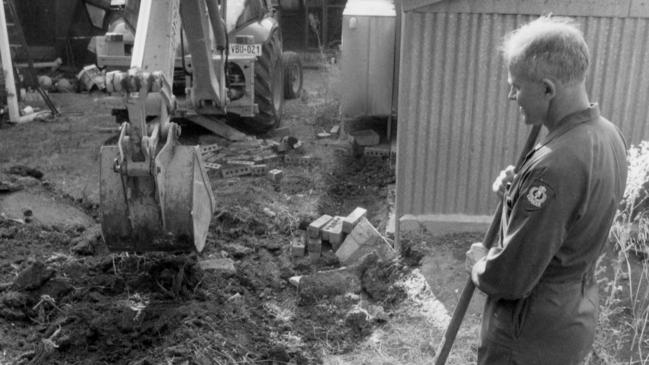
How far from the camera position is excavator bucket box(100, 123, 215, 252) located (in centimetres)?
456

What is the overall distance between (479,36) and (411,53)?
0.55m

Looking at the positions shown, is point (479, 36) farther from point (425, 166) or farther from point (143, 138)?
point (143, 138)

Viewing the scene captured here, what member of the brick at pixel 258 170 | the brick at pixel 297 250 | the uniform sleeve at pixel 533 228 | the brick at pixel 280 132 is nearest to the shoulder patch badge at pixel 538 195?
the uniform sleeve at pixel 533 228

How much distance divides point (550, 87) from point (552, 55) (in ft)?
0.39

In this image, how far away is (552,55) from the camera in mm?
2398

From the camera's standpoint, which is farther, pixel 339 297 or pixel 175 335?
pixel 339 297

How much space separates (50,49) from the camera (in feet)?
50.3

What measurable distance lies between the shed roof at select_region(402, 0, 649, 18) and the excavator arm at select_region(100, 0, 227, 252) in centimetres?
197

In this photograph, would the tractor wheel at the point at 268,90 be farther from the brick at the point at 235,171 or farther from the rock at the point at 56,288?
the rock at the point at 56,288

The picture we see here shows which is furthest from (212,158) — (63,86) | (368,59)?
(63,86)

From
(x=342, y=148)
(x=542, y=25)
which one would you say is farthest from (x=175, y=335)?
(x=342, y=148)

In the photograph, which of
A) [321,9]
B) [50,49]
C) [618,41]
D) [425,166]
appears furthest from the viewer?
[321,9]

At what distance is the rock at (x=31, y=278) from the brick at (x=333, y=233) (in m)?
2.49

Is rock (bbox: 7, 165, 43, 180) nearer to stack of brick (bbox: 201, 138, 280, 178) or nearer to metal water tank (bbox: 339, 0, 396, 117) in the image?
stack of brick (bbox: 201, 138, 280, 178)
